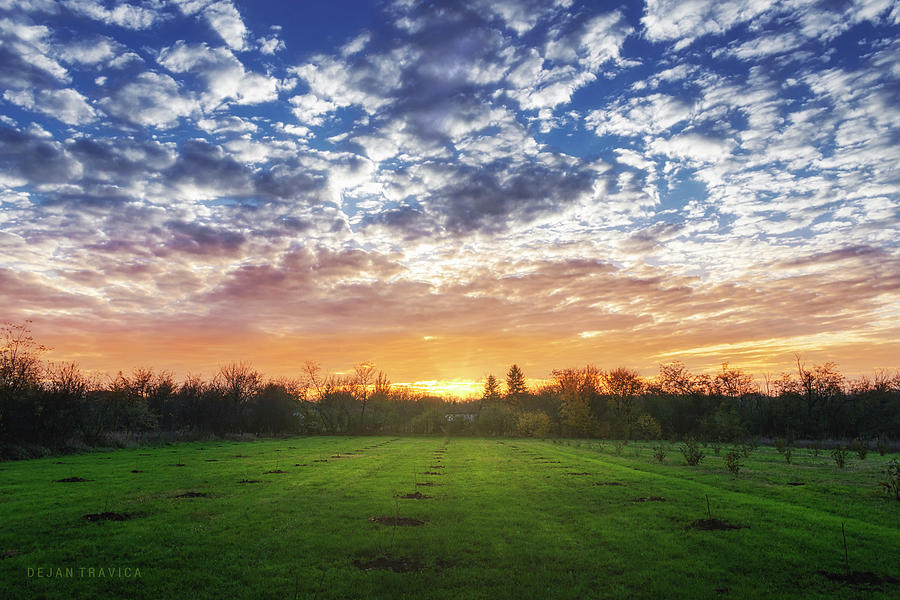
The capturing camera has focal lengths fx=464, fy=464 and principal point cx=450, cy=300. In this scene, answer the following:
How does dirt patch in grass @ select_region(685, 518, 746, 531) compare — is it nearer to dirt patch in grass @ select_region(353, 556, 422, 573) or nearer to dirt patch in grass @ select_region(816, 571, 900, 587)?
dirt patch in grass @ select_region(816, 571, 900, 587)

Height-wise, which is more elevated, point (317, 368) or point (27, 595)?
point (317, 368)

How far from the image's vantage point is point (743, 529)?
45.8 ft

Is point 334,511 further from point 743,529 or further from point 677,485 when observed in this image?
point 677,485

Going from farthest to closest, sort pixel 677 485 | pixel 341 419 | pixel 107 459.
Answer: pixel 341 419 < pixel 107 459 < pixel 677 485

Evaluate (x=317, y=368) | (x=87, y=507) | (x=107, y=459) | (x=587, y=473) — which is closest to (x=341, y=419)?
(x=317, y=368)

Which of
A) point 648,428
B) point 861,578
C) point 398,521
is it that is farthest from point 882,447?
point 398,521

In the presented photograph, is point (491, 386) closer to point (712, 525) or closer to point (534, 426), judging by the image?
point (534, 426)

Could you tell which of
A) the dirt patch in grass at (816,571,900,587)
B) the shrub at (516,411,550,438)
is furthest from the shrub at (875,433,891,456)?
the shrub at (516,411,550,438)

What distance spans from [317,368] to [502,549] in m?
98.4

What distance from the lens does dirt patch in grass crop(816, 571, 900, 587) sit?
990 cm

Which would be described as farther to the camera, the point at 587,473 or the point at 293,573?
the point at 587,473

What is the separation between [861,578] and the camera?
401 inches

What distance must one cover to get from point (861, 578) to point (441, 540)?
9605mm

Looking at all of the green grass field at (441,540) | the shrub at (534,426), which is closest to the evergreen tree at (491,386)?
the shrub at (534,426)
